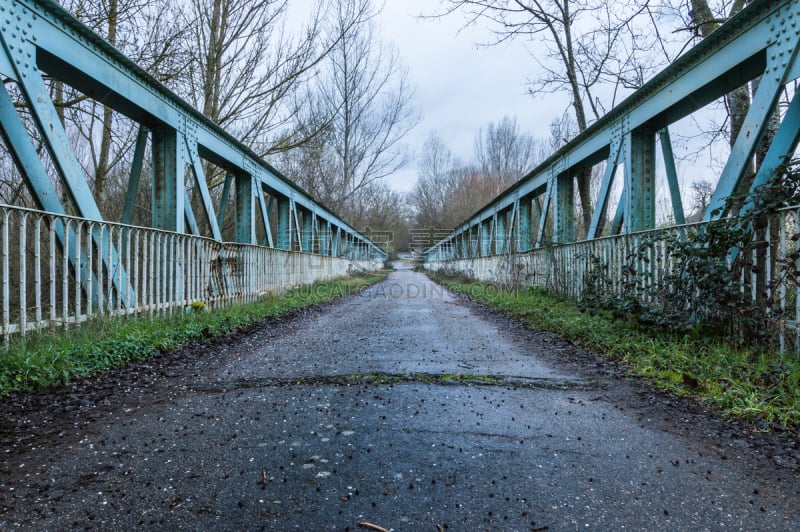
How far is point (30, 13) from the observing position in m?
3.86

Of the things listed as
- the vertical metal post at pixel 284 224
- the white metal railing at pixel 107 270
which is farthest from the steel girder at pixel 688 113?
the vertical metal post at pixel 284 224

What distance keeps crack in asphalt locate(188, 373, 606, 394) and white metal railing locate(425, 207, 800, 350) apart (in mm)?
1549

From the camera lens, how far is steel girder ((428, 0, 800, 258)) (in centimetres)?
377

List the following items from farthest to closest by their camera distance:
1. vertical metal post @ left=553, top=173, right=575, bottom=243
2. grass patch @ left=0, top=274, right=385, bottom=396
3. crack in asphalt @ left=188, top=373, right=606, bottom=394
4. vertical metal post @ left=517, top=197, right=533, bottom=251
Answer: vertical metal post @ left=517, top=197, right=533, bottom=251, vertical metal post @ left=553, top=173, right=575, bottom=243, crack in asphalt @ left=188, top=373, right=606, bottom=394, grass patch @ left=0, top=274, right=385, bottom=396

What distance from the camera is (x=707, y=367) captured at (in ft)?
10.7

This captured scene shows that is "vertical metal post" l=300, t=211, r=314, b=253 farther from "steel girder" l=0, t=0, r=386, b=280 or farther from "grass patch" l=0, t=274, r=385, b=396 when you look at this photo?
"grass patch" l=0, t=274, r=385, b=396

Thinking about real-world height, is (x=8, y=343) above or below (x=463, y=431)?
above

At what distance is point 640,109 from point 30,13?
706 centimetres

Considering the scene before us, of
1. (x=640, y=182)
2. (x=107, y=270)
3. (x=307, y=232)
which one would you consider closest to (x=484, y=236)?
(x=307, y=232)

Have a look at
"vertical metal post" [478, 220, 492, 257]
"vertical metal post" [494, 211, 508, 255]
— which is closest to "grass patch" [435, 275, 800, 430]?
"vertical metal post" [494, 211, 508, 255]

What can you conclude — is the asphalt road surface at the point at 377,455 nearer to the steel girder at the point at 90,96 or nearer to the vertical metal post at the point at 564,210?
the steel girder at the point at 90,96

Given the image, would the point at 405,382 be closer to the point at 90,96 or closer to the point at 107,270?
the point at 107,270

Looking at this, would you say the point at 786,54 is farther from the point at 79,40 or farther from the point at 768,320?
the point at 79,40

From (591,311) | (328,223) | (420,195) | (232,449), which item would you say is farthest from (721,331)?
(420,195)
